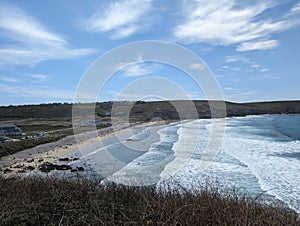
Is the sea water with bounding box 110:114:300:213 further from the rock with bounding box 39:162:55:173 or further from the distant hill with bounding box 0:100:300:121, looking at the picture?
the distant hill with bounding box 0:100:300:121

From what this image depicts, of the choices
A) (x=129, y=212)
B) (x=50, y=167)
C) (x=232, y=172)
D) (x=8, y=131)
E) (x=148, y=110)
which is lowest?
(x=50, y=167)

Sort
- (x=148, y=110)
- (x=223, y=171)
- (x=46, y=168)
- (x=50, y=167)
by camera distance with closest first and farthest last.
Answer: (x=223, y=171) → (x=46, y=168) → (x=50, y=167) → (x=148, y=110)

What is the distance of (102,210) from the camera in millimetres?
7156

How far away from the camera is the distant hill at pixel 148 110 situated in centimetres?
12888

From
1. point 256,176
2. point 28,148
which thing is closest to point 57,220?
point 256,176

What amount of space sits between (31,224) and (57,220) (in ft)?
1.70

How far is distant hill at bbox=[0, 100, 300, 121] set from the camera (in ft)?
423

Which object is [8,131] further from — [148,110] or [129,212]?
[148,110]

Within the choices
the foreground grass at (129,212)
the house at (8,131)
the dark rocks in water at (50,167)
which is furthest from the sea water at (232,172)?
the house at (8,131)

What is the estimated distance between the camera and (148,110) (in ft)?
494

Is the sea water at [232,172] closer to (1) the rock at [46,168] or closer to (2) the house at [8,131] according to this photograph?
(1) the rock at [46,168]

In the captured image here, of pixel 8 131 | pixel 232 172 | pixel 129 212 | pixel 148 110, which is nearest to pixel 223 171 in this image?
pixel 232 172

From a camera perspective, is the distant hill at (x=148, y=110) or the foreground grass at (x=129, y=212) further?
the distant hill at (x=148, y=110)

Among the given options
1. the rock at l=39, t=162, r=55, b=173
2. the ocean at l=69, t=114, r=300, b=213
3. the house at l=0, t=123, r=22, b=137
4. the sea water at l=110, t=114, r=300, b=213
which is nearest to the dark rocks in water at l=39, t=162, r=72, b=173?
the rock at l=39, t=162, r=55, b=173
